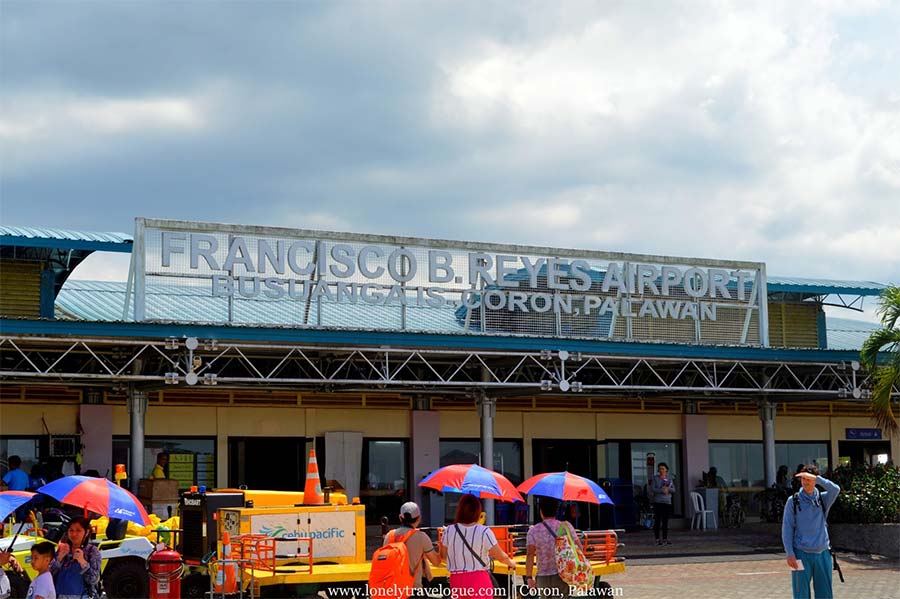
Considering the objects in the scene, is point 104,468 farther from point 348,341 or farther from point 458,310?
point 458,310

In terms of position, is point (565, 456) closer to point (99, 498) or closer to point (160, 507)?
point (160, 507)

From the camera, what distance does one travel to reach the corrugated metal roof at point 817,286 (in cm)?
3634

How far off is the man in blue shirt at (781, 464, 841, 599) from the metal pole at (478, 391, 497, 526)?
13493 millimetres

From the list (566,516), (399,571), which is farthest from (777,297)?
(399,571)

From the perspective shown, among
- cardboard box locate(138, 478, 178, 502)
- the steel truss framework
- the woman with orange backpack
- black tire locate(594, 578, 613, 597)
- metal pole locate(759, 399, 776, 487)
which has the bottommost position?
black tire locate(594, 578, 613, 597)

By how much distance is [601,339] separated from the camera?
26422 millimetres

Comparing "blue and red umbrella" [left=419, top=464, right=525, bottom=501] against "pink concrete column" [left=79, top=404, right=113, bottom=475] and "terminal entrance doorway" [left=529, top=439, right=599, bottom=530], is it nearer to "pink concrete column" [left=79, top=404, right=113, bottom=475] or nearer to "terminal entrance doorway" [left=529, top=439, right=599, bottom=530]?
"pink concrete column" [left=79, top=404, right=113, bottom=475]

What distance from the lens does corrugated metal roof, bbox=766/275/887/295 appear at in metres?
36.3

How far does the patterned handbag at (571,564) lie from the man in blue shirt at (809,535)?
2186 mm

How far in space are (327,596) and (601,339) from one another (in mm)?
12021

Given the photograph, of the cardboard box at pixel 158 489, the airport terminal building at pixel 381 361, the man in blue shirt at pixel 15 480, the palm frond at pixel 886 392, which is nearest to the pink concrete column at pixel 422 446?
the airport terminal building at pixel 381 361

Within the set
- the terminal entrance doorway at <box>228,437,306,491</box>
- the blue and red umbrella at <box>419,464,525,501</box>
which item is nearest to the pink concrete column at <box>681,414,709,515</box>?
the terminal entrance doorway at <box>228,437,306,491</box>

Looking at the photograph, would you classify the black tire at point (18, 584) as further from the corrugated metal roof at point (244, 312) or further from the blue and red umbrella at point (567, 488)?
the corrugated metal roof at point (244, 312)

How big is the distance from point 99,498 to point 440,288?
12878 mm
